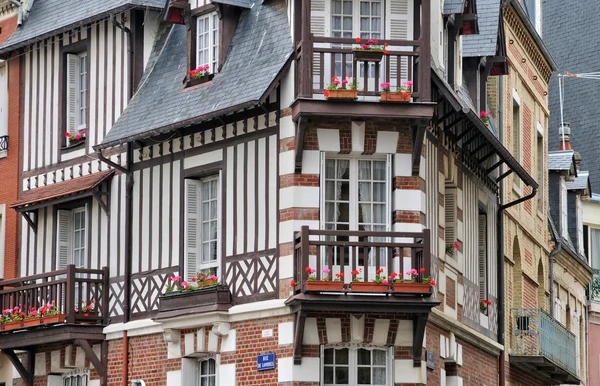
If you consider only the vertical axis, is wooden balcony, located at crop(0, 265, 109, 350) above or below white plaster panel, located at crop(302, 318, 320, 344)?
above

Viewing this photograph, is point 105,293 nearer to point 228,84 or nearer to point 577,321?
point 228,84

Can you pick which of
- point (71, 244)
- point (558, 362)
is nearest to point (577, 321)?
point (558, 362)

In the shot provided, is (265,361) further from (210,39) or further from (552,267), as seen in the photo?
(552,267)

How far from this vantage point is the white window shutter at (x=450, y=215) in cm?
3153

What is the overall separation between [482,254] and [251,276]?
23.7ft

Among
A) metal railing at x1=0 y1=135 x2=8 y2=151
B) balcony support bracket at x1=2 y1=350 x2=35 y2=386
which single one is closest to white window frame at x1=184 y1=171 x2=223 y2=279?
balcony support bracket at x1=2 y1=350 x2=35 y2=386

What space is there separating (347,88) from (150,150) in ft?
15.8

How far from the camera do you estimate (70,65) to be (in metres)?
33.3

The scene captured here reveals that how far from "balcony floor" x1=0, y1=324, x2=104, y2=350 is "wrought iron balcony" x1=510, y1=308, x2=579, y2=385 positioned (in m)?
9.03

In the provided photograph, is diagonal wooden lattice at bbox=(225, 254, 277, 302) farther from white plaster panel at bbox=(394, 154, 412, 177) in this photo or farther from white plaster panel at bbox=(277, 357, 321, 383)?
white plaster panel at bbox=(394, 154, 412, 177)

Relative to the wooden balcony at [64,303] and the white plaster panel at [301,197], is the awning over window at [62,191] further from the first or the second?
the white plaster panel at [301,197]

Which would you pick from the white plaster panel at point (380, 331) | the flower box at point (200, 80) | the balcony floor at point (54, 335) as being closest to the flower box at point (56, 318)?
the balcony floor at point (54, 335)

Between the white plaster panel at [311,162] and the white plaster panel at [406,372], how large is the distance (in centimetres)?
326

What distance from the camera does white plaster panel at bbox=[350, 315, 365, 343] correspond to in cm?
2762
